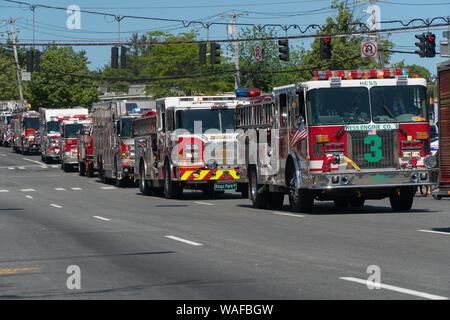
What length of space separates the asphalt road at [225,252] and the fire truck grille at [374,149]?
3.73 ft

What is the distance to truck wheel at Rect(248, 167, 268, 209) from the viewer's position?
80.9 ft

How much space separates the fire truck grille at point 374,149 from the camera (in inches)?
811

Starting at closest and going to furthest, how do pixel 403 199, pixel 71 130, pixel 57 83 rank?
pixel 403 199 < pixel 71 130 < pixel 57 83

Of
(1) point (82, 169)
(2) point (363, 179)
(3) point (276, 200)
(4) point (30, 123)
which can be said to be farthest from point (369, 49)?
(2) point (363, 179)

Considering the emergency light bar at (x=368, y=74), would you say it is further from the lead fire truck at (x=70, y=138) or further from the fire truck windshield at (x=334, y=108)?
the lead fire truck at (x=70, y=138)

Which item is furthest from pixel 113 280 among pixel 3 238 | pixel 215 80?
pixel 215 80

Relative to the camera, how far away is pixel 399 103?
21062mm

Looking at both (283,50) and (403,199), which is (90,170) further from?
(403,199)

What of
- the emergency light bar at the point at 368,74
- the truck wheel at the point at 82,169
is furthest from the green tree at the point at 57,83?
the emergency light bar at the point at 368,74

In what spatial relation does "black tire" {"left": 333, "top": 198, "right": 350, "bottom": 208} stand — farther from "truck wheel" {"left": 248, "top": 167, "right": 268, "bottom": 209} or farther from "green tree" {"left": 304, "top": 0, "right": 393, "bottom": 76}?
"green tree" {"left": 304, "top": 0, "right": 393, "bottom": 76}

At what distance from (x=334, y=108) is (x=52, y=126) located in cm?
4504

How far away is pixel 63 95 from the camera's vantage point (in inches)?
4124

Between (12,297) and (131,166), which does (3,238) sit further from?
(131,166)
